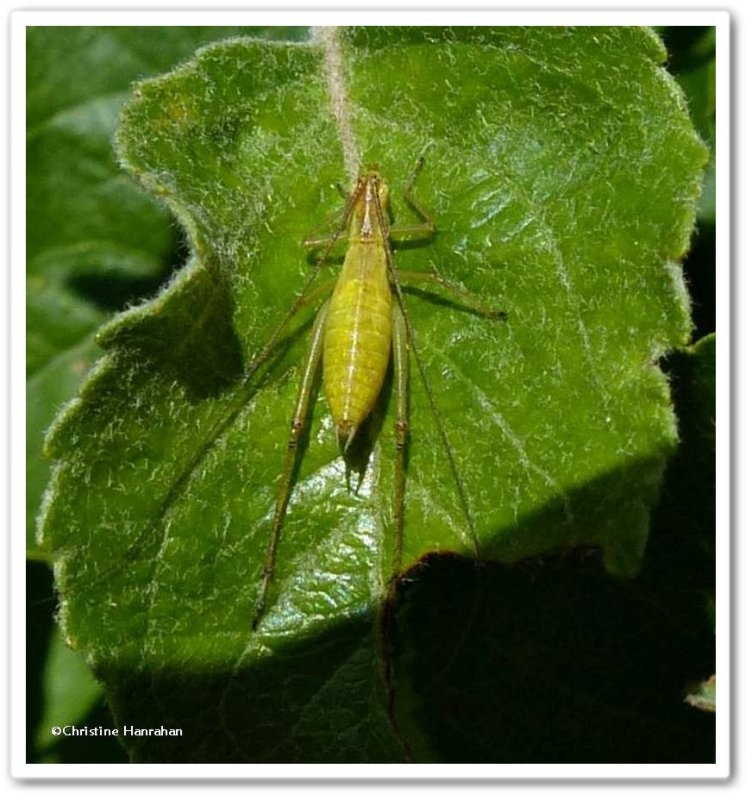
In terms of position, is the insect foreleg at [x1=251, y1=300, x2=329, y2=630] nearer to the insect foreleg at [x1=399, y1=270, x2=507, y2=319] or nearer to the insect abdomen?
the insect abdomen

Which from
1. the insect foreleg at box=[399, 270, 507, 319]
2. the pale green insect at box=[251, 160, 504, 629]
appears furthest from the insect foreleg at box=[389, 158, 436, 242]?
the insect foreleg at box=[399, 270, 507, 319]

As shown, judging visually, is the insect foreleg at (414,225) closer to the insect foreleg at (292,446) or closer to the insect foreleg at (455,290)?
the insect foreleg at (455,290)

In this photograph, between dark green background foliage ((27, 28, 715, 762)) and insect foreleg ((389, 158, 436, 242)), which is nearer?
dark green background foliage ((27, 28, 715, 762))

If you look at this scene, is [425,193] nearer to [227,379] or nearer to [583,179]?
[583,179]

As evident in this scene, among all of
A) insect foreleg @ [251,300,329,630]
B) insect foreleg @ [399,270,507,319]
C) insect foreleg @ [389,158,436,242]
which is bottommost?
insect foreleg @ [251,300,329,630]

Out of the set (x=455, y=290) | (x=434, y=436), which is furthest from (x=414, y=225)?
(x=434, y=436)

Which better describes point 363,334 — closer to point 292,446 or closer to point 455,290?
point 455,290
